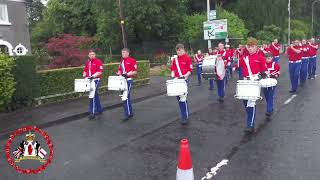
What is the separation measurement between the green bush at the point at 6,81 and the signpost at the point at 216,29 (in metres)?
20.0

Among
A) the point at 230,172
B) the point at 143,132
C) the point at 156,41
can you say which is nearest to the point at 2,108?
the point at 143,132

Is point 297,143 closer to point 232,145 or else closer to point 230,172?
point 232,145

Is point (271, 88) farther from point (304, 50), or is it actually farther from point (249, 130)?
point (304, 50)

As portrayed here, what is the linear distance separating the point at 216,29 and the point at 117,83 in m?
20.0

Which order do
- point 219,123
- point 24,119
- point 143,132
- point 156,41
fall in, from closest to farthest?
point 143,132
point 219,123
point 24,119
point 156,41

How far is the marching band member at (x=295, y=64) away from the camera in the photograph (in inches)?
613

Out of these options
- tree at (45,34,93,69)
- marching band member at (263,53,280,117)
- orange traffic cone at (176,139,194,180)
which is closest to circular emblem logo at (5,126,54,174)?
orange traffic cone at (176,139,194,180)

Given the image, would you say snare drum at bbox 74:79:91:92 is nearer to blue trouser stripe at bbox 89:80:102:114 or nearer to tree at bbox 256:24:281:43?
blue trouser stripe at bbox 89:80:102:114

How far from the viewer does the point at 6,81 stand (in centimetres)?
1208

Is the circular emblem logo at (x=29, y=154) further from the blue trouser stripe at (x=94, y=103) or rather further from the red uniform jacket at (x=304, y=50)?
the red uniform jacket at (x=304, y=50)

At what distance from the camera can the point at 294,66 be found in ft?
51.7

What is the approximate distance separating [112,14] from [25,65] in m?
22.9

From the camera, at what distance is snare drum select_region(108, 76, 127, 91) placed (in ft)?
37.6

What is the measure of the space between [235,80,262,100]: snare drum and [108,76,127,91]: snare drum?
3.42m
